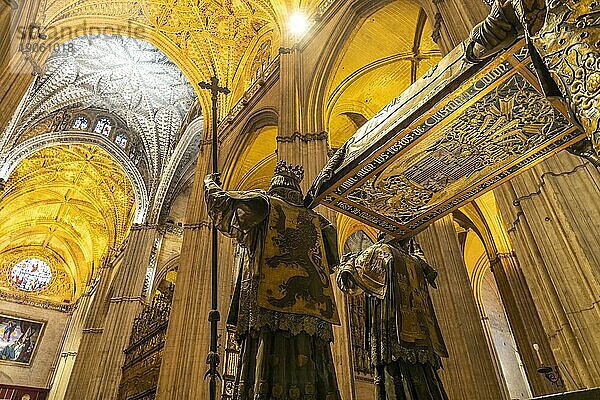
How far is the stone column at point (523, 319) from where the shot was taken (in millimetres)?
8164

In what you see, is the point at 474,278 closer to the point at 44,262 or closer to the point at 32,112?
the point at 32,112

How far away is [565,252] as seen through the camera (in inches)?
126

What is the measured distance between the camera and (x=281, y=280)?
230 centimetres

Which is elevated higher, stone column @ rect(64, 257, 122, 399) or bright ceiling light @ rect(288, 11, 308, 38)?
bright ceiling light @ rect(288, 11, 308, 38)

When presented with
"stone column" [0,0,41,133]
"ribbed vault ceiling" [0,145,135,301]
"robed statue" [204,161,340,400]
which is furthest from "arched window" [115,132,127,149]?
"robed statue" [204,161,340,400]

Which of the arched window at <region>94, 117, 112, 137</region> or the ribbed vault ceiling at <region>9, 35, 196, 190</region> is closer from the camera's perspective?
the ribbed vault ceiling at <region>9, 35, 196, 190</region>

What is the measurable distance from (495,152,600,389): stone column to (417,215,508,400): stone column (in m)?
2.50

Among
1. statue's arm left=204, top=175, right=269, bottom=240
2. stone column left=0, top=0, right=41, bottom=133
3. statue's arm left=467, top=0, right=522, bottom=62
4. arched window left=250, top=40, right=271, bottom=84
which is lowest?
statue's arm left=204, top=175, right=269, bottom=240

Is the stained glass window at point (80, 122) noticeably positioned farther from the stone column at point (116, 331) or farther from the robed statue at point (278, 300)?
the robed statue at point (278, 300)

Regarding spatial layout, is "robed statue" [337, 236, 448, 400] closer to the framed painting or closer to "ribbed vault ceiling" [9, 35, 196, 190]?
"ribbed vault ceiling" [9, 35, 196, 190]

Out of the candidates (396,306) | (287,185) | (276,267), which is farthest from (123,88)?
(396,306)

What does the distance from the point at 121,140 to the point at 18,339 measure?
Answer: 12.1m

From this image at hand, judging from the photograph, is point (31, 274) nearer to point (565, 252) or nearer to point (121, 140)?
point (121, 140)

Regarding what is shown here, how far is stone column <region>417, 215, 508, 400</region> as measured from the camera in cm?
536
